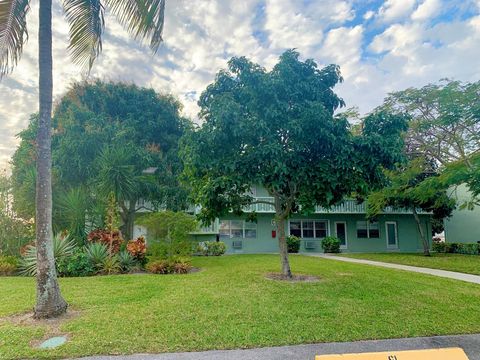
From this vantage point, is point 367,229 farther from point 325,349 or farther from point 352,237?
point 325,349

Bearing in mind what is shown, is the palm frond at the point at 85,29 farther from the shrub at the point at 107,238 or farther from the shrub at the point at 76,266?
the shrub at the point at 76,266

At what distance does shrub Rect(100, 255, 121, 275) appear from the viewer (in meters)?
11.4

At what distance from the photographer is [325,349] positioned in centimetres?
439

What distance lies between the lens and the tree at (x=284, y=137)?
8.18 m

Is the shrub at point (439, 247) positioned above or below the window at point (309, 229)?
below

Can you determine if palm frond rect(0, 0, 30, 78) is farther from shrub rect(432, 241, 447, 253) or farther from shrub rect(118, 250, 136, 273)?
shrub rect(432, 241, 447, 253)

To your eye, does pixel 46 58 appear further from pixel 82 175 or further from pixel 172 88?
pixel 172 88

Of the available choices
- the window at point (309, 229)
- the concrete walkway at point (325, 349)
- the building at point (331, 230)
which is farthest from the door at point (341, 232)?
the concrete walkway at point (325, 349)

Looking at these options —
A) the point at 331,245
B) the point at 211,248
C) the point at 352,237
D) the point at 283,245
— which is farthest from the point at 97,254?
the point at 352,237

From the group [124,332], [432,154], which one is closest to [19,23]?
[124,332]

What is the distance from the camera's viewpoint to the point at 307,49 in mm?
11109

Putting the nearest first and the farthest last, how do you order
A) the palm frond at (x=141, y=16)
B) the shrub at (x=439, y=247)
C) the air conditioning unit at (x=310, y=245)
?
the palm frond at (x=141, y=16) < the air conditioning unit at (x=310, y=245) < the shrub at (x=439, y=247)

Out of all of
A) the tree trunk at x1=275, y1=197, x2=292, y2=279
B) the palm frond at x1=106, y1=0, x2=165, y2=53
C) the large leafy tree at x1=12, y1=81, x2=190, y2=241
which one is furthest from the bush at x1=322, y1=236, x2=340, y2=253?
the palm frond at x1=106, y1=0, x2=165, y2=53

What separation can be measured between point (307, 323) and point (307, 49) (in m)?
9.20
